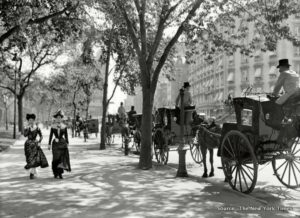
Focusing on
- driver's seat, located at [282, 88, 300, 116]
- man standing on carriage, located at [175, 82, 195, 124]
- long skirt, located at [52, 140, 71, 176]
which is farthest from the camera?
man standing on carriage, located at [175, 82, 195, 124]

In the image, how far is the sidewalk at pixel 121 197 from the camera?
704cm

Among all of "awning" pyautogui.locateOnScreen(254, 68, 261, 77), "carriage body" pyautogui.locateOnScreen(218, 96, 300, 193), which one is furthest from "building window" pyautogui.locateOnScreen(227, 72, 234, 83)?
"carriage body" pyautogui.locateOnScreen(218, 96, 300, 193)

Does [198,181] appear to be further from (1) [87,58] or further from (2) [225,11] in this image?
(1) [87,58]

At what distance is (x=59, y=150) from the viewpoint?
38.7 ft

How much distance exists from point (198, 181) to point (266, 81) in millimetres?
58511

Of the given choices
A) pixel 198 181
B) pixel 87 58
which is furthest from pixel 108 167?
pixel 87 58

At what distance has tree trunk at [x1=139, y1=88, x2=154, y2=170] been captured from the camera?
1405 cm

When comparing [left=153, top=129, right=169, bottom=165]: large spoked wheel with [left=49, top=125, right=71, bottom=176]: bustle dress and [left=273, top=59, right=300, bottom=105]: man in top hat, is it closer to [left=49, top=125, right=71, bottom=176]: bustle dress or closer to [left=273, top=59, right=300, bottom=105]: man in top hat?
[left=49, top=125, right=71, bottom=176]: bustle dress

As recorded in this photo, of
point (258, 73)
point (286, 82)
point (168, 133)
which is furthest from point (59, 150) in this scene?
point (258, 73)

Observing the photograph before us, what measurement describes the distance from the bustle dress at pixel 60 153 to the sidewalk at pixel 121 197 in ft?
0.96

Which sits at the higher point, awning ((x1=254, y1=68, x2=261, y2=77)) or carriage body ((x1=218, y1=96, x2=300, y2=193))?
awning ((x1=254, y1=68, x2=261, y2=77))

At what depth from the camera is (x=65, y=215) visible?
6.80 metres

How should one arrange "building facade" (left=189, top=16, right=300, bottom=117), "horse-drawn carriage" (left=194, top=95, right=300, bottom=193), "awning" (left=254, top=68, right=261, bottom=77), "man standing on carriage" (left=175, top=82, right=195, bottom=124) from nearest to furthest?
"horse-drawn carriage" (left=194, top=95, right=300, bottom=193), "man standing on carriage" (left=175, top=82, right=195, bottom=124), "building facade" (left=189, top=16, right=300, bottom=117), "awning" (left=254, top=68, right=261, bottom=77)

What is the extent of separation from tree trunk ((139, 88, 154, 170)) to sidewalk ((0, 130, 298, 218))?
143 centimetres
